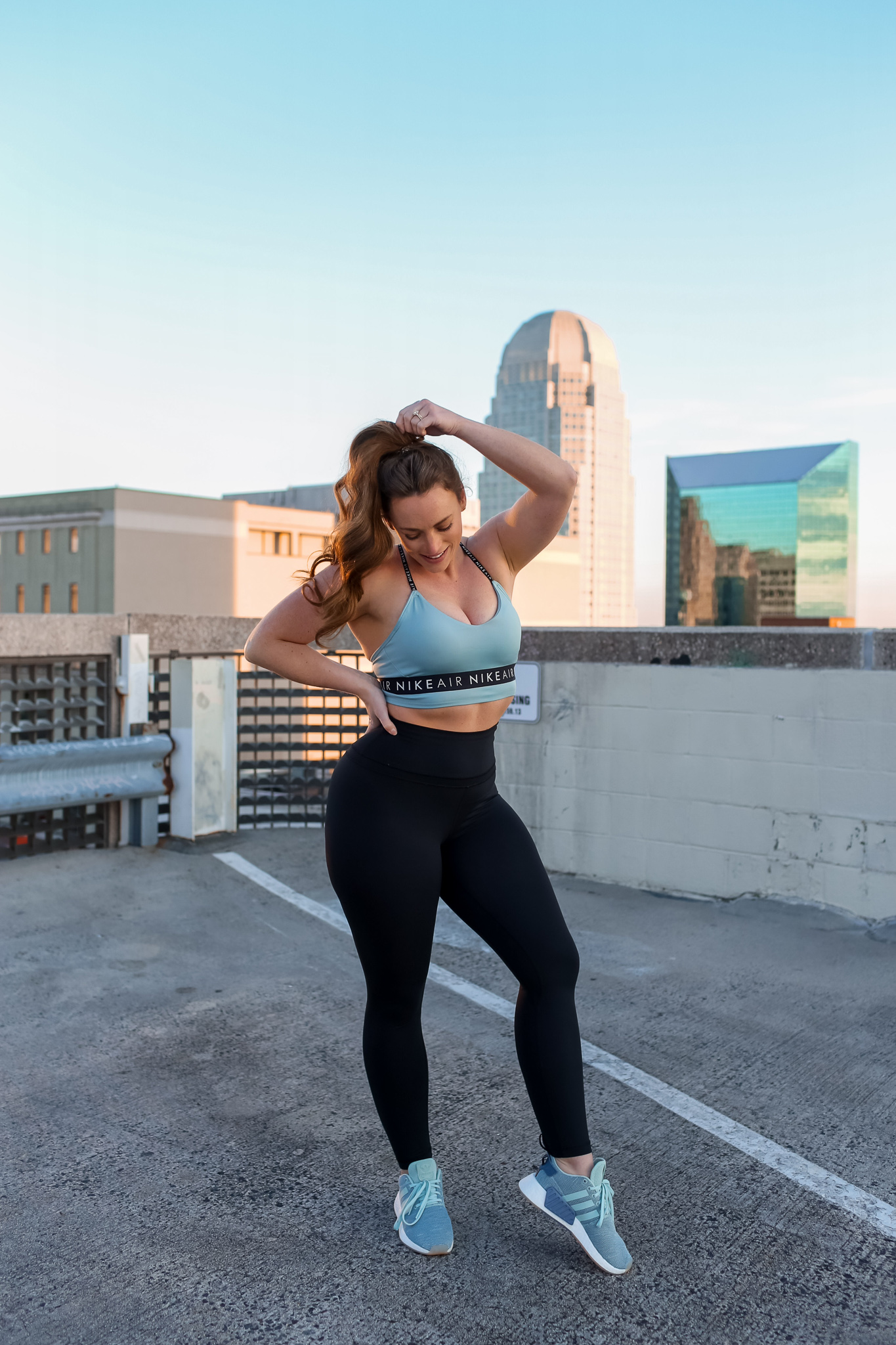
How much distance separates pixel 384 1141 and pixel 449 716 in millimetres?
1449

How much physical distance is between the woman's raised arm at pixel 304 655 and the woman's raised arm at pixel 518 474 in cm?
41

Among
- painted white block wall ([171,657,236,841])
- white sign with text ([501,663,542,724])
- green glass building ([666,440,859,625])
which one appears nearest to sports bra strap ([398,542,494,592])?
white sign with text ([501,663,542,724])

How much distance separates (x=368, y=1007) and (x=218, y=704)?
507 centimetres

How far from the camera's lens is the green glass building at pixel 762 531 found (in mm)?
116188

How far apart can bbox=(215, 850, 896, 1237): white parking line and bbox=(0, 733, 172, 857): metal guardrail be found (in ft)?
9.92

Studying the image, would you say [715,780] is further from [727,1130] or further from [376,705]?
[376,705]

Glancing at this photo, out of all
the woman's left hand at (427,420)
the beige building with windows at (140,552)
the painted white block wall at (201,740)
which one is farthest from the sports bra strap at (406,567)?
the beige building with windows at (140,552)

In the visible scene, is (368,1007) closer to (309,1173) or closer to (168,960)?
(309,1173)

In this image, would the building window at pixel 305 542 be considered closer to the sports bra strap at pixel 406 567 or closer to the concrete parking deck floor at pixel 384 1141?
the concrete parking deck floor at pixel 384 1141

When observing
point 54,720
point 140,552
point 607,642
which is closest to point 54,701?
point 54,720

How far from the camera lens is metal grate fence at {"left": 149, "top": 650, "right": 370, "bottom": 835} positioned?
8266mm

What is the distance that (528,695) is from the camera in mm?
6918

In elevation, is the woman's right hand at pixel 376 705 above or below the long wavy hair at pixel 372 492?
Result: below

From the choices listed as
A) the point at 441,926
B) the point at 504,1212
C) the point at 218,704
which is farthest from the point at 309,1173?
Answer: the point at 218,704
